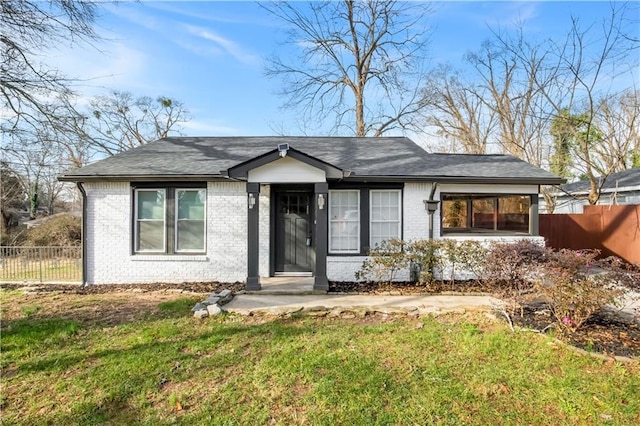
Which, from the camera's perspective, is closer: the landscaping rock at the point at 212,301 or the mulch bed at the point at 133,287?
the landscaping rock at the point at 212,301

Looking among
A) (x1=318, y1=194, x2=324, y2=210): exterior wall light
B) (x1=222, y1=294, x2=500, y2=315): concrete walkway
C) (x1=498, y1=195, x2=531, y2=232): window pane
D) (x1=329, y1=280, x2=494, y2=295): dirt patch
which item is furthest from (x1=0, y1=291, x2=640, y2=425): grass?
(x1=498, y1=195, x2=531, y2=232): window pane

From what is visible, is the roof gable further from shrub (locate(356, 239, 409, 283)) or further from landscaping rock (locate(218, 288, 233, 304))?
landscaping rock (locate(218, 288, 233, 304))

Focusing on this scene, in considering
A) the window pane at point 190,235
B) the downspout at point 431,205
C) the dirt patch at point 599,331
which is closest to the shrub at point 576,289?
the dirt patch at point 599,331

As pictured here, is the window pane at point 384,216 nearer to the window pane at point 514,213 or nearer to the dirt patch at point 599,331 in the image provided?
the dirt patch at point 599,331

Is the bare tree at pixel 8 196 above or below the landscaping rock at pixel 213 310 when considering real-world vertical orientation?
above

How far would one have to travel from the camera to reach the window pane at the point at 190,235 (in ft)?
28.5

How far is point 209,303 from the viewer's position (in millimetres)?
6285

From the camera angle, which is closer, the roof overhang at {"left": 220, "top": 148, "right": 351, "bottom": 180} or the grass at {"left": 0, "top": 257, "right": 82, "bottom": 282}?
the roof overhang at {"left": 220, "top": 148, "right": 351, "bottom": 180}

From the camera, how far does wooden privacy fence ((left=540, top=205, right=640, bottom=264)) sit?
10195mm

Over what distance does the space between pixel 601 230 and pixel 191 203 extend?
12.8m

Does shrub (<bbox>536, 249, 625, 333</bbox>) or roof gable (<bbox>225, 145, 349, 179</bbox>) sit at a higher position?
roof gable (<bbox>225, 145, 349, 179</bbox>)

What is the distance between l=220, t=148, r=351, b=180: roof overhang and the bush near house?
223 cm

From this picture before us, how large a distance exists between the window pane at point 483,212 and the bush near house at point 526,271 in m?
5.18

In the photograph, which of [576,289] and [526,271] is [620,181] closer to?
[526,271]
